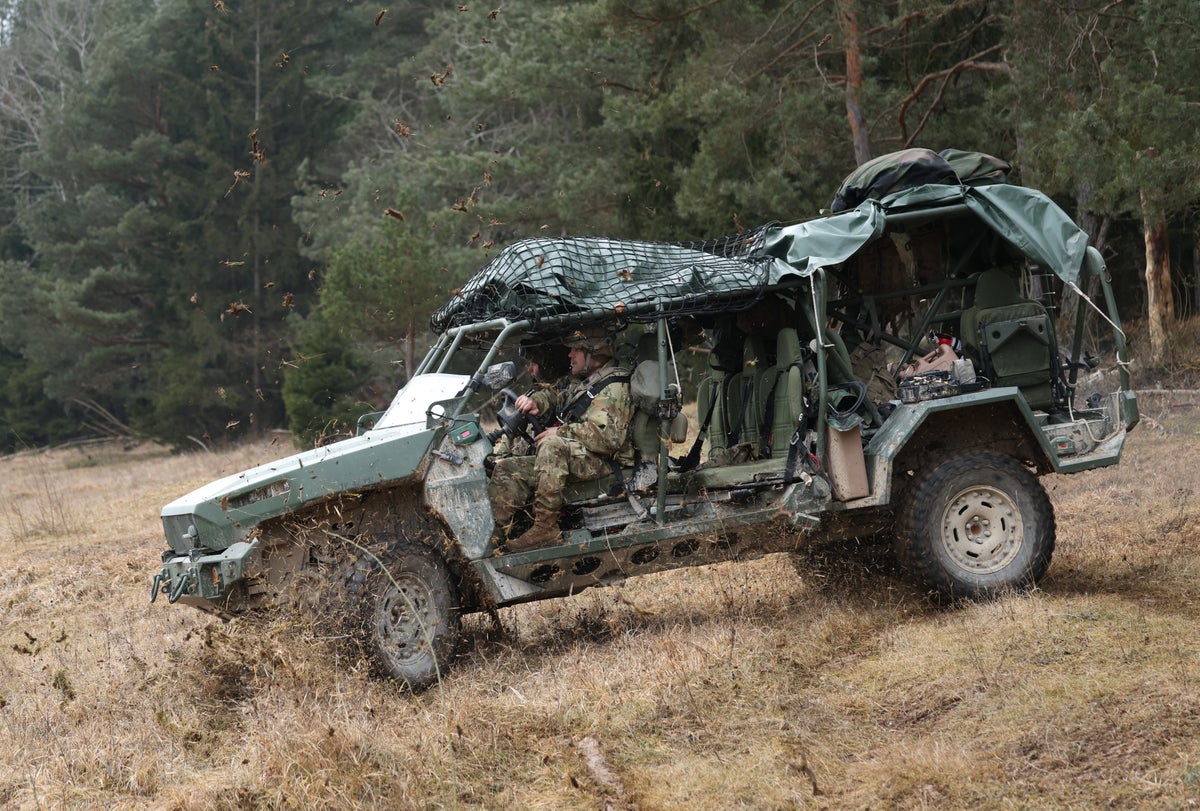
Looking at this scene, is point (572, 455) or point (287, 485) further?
point (572, 455)

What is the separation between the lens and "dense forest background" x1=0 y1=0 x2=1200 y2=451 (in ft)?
48.2

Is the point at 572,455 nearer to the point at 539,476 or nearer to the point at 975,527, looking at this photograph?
the point at 539,476

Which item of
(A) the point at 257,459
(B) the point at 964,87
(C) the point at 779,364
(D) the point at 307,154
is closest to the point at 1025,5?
(B) the point at 964,87

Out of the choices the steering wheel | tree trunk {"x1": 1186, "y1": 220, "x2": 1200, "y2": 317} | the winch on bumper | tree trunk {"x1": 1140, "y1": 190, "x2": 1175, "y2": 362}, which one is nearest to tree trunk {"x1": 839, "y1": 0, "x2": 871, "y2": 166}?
tree trunk {"x1": 1140, "y1": 190, "x2": 1175, "y2": 362}

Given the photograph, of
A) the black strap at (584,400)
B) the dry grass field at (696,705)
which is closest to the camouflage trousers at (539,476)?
the black strap at (584,400)

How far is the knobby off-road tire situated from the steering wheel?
236cm

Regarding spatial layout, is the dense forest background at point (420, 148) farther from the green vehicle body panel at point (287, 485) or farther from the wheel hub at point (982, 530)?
the wheel hub at point (982, 530)

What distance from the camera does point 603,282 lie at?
289 inches

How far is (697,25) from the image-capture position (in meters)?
18.3

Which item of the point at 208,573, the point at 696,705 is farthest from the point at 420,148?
the point at 696,705

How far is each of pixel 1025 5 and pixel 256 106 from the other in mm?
27489

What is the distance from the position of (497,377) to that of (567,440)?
0.57 metres

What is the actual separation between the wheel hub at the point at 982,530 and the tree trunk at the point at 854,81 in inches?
393

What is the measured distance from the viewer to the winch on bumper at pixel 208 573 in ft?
20.9
